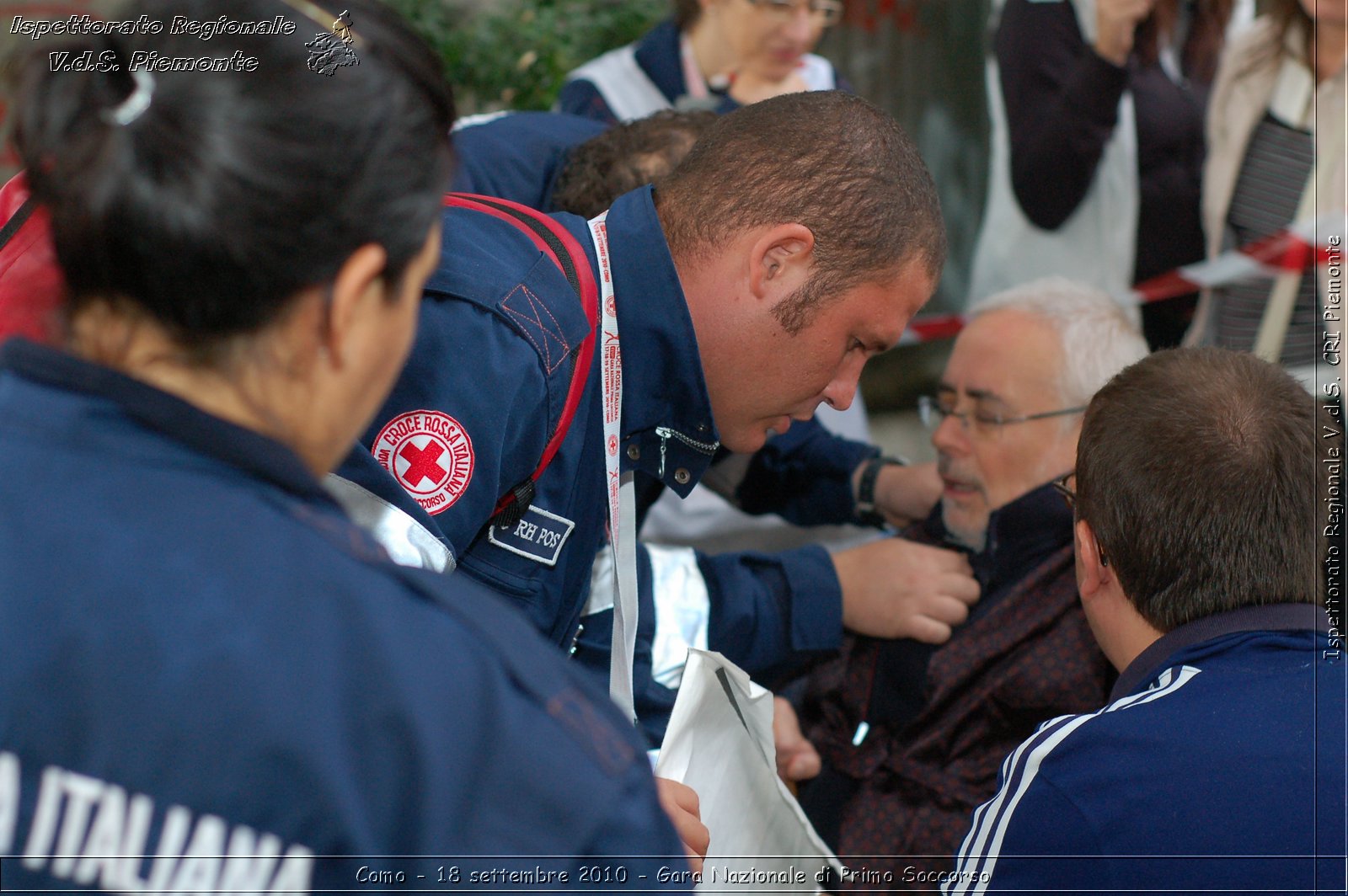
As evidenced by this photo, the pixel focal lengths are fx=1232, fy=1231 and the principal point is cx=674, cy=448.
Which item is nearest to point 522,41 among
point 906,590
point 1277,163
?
point 1277,163

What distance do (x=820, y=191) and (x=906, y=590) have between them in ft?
3.20

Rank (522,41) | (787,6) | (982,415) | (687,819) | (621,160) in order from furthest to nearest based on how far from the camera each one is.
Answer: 1. (522,41)
2. (787,6)
3. (982,415)
4. (621,160)
5. (687,819)

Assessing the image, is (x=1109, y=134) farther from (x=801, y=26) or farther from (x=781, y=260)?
(x=781, y=260)

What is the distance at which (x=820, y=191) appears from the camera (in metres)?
1.78

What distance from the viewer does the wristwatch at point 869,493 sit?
2.96m

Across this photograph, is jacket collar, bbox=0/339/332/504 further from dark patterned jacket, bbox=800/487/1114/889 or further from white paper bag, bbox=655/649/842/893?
dark patterned jacket, bbox=800/487/1114/889

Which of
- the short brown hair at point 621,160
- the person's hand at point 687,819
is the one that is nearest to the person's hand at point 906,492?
the short brown hair at point 621,160

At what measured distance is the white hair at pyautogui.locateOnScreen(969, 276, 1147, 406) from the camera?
264cm

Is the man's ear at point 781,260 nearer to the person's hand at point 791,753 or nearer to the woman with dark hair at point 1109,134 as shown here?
the person's hand at point 791,753

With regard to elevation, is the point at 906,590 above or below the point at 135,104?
below

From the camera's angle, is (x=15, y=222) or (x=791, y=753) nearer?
(x=15, y=222)

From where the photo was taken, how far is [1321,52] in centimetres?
331

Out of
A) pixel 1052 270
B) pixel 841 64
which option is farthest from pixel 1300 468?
pixel 841 64

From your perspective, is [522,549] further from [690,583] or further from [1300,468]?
[1300,468]
